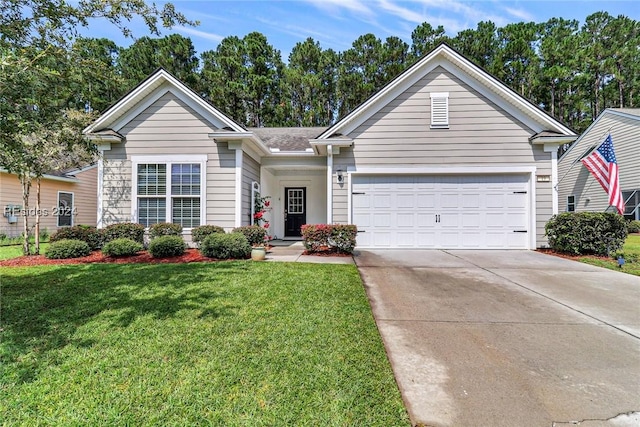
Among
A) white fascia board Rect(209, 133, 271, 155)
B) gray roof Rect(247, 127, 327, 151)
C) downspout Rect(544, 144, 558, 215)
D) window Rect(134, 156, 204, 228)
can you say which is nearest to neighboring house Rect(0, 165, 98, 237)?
window Rect(134, 156, 204, 228)

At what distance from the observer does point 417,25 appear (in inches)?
933

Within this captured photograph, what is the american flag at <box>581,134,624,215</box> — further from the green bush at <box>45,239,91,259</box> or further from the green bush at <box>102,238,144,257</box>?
the green bush at <box>45,239,91,259</box>

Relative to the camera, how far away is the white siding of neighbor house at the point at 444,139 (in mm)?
9117

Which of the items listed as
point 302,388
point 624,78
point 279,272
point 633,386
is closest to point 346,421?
point 302,388

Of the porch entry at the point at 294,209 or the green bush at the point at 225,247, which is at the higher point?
the porch entry at the point at 294,209

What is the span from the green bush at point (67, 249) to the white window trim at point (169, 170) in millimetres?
1623

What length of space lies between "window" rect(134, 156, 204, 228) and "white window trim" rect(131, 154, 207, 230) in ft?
0.10

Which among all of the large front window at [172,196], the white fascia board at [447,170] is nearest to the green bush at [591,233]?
the white fascia board at [447,170]

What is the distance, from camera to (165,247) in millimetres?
7387

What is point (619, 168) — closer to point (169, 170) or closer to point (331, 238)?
point (331, 238)

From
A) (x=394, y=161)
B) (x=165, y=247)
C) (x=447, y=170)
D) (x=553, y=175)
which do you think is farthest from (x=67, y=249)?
(x=553, y=175)

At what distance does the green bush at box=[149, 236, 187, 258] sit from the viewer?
736 centimetres

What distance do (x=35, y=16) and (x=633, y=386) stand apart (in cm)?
815

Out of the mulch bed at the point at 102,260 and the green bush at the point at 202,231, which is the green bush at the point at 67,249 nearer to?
the mulch bed at the point at 102,260
